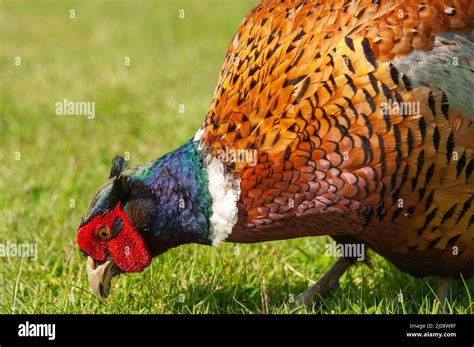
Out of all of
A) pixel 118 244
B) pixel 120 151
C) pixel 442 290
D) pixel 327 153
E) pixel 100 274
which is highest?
pixel 120 151

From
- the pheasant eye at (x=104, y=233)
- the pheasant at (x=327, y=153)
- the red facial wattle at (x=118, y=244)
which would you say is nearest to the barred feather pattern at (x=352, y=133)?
the pheasant at (x=327, y=153)

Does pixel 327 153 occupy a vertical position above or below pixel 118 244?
above

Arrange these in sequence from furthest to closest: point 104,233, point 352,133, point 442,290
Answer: point 442,290 → point 104,233 → point 352,133

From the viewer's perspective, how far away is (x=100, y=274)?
139 inches

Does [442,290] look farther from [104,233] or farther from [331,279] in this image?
[104,233]

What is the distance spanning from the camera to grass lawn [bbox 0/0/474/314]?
3.98 metres

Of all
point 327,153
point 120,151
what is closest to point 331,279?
point 327,153

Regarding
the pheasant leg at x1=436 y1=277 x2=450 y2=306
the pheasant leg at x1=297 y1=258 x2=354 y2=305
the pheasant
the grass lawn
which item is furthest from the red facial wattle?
the pheasant leg at x1=436 y1=277 x2=450 y2=306

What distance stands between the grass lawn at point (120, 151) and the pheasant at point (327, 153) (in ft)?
1.75

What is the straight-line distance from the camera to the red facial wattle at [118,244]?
11.1ft

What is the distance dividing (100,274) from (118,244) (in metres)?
0.19
